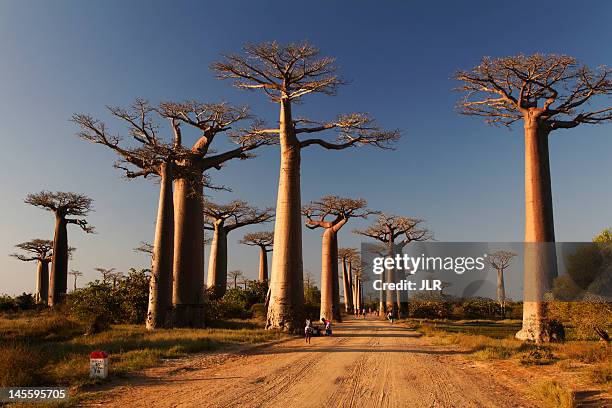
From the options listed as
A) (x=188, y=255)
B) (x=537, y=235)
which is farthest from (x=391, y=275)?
(x=537, y=235)

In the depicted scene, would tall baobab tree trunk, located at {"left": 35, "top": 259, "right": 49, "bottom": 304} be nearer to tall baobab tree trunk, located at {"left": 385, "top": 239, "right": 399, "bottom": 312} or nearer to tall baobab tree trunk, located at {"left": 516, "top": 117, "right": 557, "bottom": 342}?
tall baobab tree trunk, located at {"left": 385, "top": 239, "right": 399, "bottom": 312}

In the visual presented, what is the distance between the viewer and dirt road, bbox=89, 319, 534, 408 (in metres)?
6.80

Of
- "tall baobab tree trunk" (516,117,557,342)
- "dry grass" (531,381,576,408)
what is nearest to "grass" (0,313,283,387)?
"dry grass" (531,381,576,408)

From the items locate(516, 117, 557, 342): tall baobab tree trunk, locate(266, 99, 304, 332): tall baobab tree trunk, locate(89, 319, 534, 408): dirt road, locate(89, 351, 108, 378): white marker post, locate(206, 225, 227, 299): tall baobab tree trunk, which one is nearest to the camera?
locate(89, 319, 534, 408): dirt road

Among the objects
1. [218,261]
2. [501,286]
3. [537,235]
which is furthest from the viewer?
[501,286]

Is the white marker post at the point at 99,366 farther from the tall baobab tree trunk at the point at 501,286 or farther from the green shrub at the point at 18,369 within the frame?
the tall baobab tree trunk at the point at 501,286

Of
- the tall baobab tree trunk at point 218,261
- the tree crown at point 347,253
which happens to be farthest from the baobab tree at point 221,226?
the tree crown at point 347,253

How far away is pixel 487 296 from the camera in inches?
2386

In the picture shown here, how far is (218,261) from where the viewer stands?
40.1 meters

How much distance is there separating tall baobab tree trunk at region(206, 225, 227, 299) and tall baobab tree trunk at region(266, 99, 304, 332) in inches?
768

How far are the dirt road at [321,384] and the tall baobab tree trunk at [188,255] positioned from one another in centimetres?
1058

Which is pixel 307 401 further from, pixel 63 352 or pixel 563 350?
pixel 563 350

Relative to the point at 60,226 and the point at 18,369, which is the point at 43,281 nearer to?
the point at 60,226

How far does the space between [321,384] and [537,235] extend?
1268 centimetres
